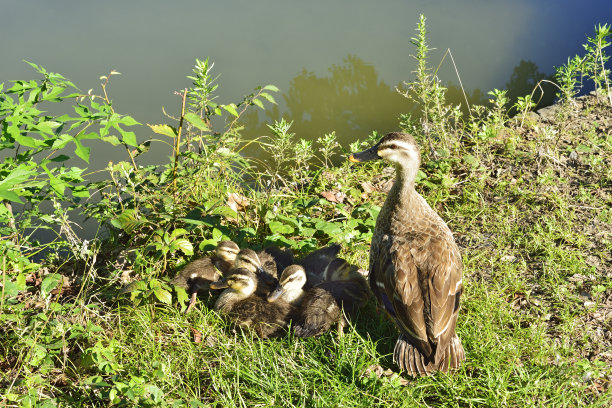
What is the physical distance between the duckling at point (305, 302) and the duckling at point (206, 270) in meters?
0.53

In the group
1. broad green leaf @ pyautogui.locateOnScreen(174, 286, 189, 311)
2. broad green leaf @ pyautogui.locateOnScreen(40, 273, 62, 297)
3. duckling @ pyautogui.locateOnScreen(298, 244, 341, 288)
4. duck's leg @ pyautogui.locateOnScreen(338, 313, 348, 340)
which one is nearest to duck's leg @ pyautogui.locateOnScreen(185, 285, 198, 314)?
broad green leaf @ pyautogui.locateOnScreen(174, 286, 189, 311)

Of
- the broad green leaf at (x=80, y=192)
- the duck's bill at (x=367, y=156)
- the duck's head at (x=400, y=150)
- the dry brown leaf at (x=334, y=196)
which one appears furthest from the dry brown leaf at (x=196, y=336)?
the dry brown leaf at (x=334, y=196)

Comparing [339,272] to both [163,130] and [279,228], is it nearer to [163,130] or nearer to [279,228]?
[279,228]

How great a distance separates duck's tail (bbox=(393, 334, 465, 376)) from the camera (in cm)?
318

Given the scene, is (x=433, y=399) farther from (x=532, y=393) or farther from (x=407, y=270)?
(x=407, y=270)

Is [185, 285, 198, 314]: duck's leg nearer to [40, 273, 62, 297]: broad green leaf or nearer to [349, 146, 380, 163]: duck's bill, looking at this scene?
[40, 273, 62, 297]: broad green leaf

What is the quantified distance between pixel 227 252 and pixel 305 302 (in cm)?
77

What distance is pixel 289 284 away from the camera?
12.3ft

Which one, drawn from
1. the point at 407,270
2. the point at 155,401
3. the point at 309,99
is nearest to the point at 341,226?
the point at 407,270

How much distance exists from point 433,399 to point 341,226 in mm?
1828

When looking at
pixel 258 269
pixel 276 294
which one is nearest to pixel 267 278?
pixel 258 269

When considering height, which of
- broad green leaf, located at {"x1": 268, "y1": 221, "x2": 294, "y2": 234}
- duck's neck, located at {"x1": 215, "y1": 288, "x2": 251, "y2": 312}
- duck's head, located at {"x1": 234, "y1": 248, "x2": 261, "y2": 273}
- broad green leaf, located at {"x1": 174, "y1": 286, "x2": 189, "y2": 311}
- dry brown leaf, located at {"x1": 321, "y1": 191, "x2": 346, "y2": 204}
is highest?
dry brown leaf, located at {"x1": 321, "y1": 191, "x2": 346, "y2": 204}

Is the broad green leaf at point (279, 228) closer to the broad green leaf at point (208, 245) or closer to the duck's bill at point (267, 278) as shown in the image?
the broad green leaf at point (208, 245)

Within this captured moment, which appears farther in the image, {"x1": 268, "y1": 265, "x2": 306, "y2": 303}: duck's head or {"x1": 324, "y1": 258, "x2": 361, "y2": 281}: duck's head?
{"x1": 324, "y1": 258, "x2": 361, "y2": 281}: duck's head
